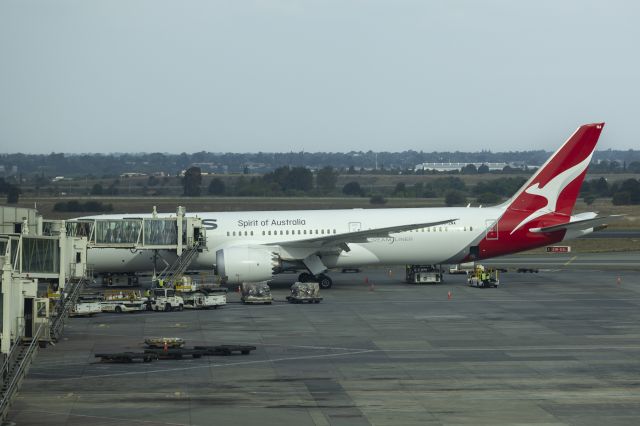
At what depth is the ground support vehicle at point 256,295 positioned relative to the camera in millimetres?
54125

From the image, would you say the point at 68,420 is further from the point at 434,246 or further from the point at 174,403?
the point at 434,246

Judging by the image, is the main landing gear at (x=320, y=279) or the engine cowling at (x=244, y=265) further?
the main landing gear at (x=320, y=279)

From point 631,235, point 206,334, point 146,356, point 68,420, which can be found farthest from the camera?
point 631,235

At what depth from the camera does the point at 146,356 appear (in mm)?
37469

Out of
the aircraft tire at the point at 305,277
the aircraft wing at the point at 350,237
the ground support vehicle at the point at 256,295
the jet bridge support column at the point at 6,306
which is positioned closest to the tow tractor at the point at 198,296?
the ground support vehicle at the point at 256,295

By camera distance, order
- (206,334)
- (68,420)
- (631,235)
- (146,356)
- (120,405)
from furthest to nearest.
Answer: (631,235)
(206,334)
(146,356)
(120,405)
(68,420)

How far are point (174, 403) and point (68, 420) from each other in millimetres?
3297

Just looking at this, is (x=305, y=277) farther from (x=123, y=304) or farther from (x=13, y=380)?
(x=13, y=380)

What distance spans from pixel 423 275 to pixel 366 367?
27739mm

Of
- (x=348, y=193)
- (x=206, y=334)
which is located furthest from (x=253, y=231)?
(x=348, y=193)

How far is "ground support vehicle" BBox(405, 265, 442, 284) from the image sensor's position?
63594 mm

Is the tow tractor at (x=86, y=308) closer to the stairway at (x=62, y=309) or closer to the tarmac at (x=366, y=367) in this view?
the tarmac at (x=366, y=367)

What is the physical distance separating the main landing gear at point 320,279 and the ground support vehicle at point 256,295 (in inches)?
273

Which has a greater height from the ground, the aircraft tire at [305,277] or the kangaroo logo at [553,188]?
the kangaroo logo at [553,188]
